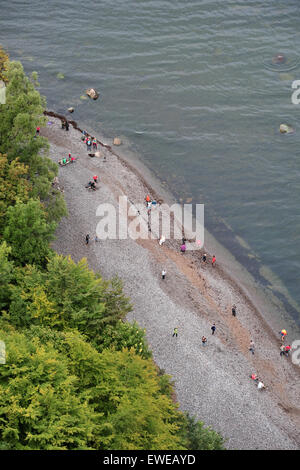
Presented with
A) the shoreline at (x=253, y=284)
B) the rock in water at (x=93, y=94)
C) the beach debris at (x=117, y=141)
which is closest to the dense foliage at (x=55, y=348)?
the shoreline at (x=253, y=284)

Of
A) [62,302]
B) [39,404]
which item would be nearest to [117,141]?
[62,302]

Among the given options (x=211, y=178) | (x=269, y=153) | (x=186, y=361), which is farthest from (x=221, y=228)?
(x=186, y=361)

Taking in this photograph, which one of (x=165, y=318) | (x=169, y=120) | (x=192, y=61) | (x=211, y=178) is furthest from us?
(x=192, y=61)

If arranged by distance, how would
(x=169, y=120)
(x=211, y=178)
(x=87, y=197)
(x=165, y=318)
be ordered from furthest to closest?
(x=169, y=120) < (x=211, y=178) < (x=87, y=197) < (x=165, y=318)

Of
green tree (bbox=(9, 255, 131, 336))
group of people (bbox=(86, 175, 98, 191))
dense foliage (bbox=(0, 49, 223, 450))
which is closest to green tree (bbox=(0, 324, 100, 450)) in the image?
dense foliage (bbox=(0, 49, 223, 450))

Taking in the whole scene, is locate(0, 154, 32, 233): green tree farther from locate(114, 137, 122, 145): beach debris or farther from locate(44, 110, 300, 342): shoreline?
locate(114, 137, 122, 145): beach debris

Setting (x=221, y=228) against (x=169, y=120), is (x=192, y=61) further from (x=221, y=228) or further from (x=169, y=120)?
(x=221, y=228)
